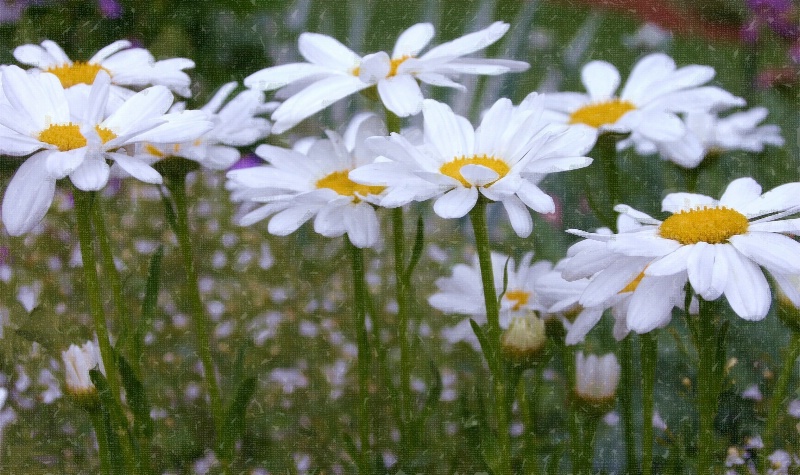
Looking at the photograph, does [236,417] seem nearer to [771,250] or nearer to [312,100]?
[312,100]

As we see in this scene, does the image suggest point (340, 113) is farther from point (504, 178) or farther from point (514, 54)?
point (504, 178)

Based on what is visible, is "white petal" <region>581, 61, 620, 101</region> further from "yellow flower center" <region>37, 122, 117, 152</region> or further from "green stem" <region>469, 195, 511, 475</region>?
"yellow flower center" <region>37, 122, 117, 152</region>

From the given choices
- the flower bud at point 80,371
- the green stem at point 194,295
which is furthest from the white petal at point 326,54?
the flower bud at point 80,371

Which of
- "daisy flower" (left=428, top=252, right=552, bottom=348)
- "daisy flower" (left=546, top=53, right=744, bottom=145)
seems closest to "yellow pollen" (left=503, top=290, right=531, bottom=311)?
"daisy flower" (left=428, top=252, right=552, bottom=348)

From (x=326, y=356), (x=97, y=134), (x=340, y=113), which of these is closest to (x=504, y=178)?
(x=97, y=134)

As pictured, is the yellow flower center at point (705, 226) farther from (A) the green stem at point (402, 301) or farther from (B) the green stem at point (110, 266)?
(B) the green stem at point (110, 266)

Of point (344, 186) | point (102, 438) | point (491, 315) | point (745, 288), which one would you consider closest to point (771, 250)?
point (745, 288)
